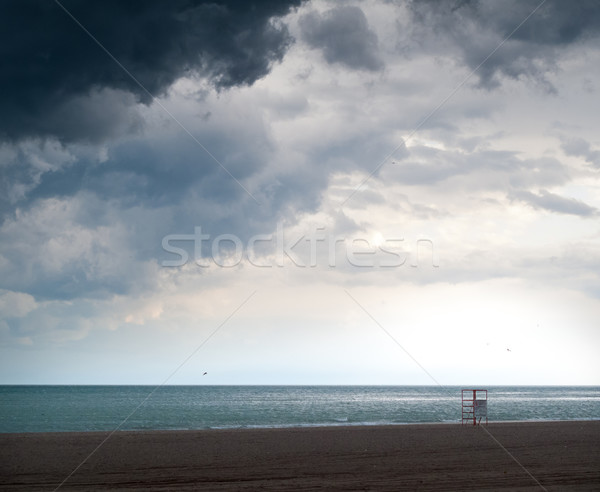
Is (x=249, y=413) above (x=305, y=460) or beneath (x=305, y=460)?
beneath

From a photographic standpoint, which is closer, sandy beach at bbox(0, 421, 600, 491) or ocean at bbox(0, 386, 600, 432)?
sandy beach at bbox(0, 421, 600, 491)

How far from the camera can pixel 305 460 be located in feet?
54.8

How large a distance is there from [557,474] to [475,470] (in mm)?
2078

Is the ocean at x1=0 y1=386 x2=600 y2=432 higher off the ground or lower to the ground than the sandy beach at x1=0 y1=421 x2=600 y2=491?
lower

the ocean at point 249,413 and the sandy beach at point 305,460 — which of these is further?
the ocean at point 249,413

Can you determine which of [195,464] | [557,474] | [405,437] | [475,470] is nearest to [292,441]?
[405,437]

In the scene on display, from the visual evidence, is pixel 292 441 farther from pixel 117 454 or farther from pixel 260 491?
pixel 260 491

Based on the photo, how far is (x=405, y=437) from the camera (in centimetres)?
2309

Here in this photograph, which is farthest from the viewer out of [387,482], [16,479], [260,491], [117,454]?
[117,454]

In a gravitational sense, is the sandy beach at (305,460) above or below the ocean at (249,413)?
above

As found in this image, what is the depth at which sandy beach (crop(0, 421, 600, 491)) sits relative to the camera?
13312mm

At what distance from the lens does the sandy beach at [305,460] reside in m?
13.3

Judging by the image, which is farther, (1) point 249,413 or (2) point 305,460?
(1) point 249,413

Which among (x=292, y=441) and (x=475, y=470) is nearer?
(x=475, y=470)
